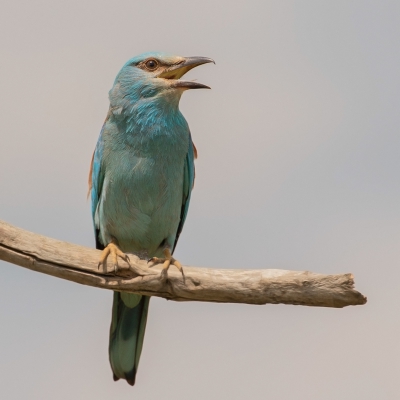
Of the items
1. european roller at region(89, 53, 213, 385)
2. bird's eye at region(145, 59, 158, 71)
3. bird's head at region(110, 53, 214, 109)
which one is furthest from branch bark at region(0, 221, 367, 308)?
bird's eye at region(145, 59, 158, 71)

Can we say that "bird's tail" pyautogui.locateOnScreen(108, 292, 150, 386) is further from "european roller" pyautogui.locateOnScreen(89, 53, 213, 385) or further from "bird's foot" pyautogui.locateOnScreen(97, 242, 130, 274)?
"bird's foot" pyautogui.locateOnScreen(97, 242, 130, 274)

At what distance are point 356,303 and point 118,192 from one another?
9.07ft

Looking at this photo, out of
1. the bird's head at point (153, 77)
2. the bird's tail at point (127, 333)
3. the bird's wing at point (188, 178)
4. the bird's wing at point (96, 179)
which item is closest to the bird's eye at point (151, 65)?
the bird's head at point (153, 77)

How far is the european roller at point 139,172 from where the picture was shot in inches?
279

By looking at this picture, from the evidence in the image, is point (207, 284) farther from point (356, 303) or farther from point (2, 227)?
point (2, 227)

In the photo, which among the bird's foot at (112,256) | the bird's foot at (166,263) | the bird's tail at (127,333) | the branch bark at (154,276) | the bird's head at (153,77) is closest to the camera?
the branch bark at (154,276)

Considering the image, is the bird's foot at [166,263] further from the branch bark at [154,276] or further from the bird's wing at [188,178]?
the bird's wing at [188,178]

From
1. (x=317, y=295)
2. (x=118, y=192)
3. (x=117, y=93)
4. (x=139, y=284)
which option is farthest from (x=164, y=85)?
(x=317, y=295)

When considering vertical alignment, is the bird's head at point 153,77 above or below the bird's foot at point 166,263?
above

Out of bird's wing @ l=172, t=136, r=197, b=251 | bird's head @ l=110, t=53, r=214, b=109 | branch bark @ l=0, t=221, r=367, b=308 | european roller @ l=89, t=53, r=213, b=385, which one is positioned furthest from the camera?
bird's wing @ l=172, t=136, r=197, b=251

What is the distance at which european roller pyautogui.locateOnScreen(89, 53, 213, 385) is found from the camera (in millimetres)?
7086

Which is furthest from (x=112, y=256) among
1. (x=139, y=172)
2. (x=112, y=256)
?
(x=139, y=172)

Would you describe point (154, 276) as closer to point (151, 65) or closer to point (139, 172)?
point (139, 172)

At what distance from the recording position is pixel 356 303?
5172mm
